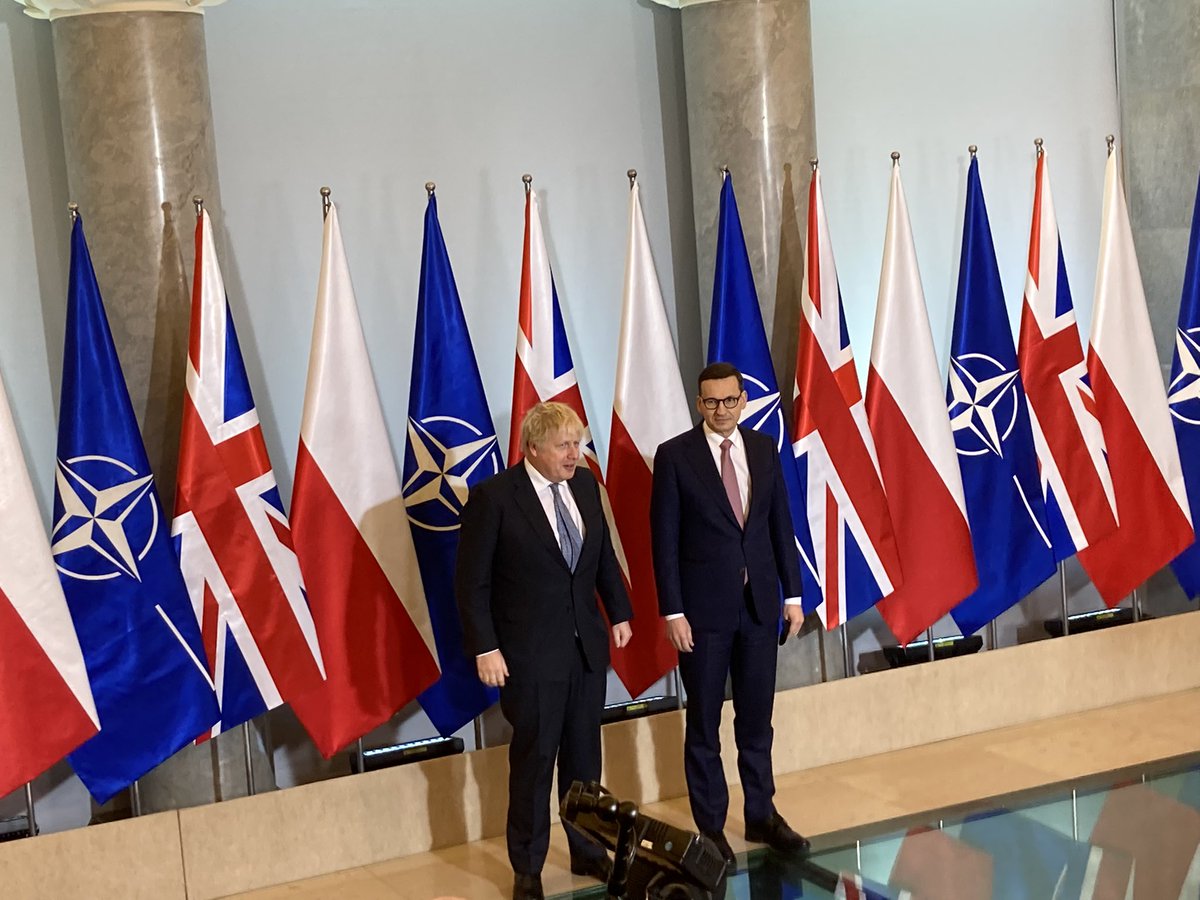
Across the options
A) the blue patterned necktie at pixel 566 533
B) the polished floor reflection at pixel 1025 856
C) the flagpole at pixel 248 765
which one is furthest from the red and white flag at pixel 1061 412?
the flagpole at pixel 248 765

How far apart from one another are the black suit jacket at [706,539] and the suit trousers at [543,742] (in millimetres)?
360

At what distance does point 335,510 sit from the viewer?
451 cm

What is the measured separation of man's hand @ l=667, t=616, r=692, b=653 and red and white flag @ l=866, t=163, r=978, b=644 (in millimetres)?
1125

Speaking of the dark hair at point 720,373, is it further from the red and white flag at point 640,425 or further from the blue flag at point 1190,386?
the blue flag at point 1190,386

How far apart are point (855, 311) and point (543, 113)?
4.74 feet

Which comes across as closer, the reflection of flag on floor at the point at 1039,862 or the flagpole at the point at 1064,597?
the reflection of flag on floor at the point at 1039,862

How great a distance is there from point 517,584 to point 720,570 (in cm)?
63

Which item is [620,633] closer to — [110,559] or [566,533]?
[566,533]

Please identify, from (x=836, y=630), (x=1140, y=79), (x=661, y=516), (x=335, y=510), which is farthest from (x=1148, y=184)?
(x=335, y=510)

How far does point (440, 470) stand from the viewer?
4691 millimetres

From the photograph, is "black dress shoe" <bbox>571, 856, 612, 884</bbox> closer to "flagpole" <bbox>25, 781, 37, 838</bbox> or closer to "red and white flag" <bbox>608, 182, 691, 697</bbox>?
"red and white flag" <bbox>608, 182, 691, 697</bbox>

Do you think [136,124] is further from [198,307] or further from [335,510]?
[335,510]

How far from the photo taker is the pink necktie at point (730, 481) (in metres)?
4.42

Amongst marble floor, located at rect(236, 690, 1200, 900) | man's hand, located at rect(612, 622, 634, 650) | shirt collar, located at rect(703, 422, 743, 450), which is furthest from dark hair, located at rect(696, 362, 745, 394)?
marble floor, located at rect(236, 690, 1200, 900)
